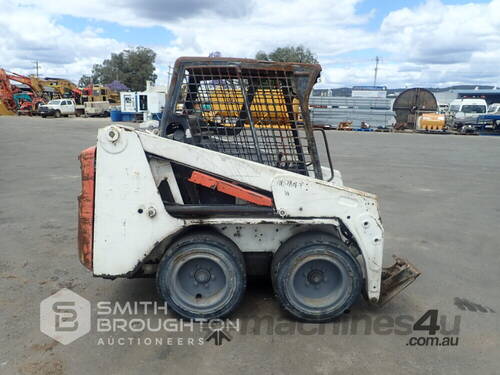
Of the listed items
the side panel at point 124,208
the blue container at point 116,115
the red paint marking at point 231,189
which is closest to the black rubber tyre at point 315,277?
the red paint marking at point 231,189

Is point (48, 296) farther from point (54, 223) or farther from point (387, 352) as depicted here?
point (387, 352)

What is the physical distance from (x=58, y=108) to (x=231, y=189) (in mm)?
37260

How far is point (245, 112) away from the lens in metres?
3.62

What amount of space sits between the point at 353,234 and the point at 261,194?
32.7 inches

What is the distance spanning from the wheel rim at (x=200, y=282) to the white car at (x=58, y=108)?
36658 mm

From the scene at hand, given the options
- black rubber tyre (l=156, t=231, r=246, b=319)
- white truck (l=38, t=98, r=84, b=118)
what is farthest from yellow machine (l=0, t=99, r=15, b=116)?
black rubber tyre (l=156, t=231, r=246, b=319)

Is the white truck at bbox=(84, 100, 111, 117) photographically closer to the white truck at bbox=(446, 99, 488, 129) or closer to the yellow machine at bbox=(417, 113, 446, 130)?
the yellow machine at bbox=(417, 113, 446, 130)

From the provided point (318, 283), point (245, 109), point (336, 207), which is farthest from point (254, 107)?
point (318, 283)

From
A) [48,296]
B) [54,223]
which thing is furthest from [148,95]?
[48,296]

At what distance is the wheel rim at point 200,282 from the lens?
346 cm

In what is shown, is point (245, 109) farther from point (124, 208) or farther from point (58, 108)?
point (58, 108)

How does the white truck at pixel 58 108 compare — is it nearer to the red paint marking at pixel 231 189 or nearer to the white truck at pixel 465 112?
the white truck at pixel 465 112

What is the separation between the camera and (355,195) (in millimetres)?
3445

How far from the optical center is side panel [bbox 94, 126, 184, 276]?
11.0ft
